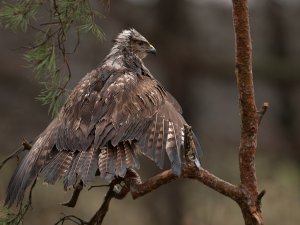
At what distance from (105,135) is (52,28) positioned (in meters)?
0.76

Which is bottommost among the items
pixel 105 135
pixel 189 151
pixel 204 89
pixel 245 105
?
pixel 204 89

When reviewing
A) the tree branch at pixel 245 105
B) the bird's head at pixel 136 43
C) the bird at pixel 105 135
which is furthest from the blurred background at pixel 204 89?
the tree branch at pixel 245 105

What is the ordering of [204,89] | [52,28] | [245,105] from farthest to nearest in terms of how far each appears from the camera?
[204,89] → [52,28] → [245,105]

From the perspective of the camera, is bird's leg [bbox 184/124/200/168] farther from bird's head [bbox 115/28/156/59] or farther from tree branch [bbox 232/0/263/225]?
bird's head [bbox 115/28/156/59]

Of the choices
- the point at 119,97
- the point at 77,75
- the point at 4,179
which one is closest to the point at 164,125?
the point at 119,97

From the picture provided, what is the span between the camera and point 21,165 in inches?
255

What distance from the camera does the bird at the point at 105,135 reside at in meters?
6.09

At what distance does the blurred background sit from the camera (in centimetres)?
1288

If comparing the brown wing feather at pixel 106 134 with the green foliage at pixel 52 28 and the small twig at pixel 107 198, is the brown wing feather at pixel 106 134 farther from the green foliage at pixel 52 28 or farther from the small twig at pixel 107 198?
the green foliage at pixel 52 28

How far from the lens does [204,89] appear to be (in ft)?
47.4

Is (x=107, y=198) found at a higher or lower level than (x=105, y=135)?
lower

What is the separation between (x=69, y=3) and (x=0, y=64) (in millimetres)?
7745

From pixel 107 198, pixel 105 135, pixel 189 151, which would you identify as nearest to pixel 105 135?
pixel 105 135

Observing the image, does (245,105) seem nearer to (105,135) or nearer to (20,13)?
(105,135)
